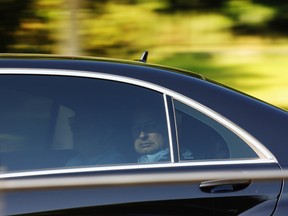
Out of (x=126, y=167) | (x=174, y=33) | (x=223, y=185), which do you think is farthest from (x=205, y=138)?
(x=174, y=33)

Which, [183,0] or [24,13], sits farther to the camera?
[183,0]

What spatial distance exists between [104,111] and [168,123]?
0.30 m

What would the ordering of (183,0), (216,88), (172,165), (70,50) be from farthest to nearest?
(183,0) < (70,50) < (216,88) < (172,165)

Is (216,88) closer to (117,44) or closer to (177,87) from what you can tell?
(177,87)

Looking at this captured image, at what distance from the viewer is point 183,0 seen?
57.2ft

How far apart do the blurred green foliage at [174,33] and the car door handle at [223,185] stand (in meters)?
5.10

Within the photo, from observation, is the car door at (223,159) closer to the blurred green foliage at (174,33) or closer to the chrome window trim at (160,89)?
the chrome window trim at (160,89)

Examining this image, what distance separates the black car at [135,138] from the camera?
3141mm

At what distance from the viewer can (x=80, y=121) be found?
11.0 feet

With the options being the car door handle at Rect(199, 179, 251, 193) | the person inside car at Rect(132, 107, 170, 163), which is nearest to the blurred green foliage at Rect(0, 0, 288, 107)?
the person inside car at Rect(132, 107, 170, 163)

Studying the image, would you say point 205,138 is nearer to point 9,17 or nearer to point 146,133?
point 146,133

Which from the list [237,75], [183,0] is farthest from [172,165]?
[183,0]

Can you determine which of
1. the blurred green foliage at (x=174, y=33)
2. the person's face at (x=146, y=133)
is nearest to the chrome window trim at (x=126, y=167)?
the person's face at (x=146, y=133)

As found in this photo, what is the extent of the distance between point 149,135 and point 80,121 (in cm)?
32
